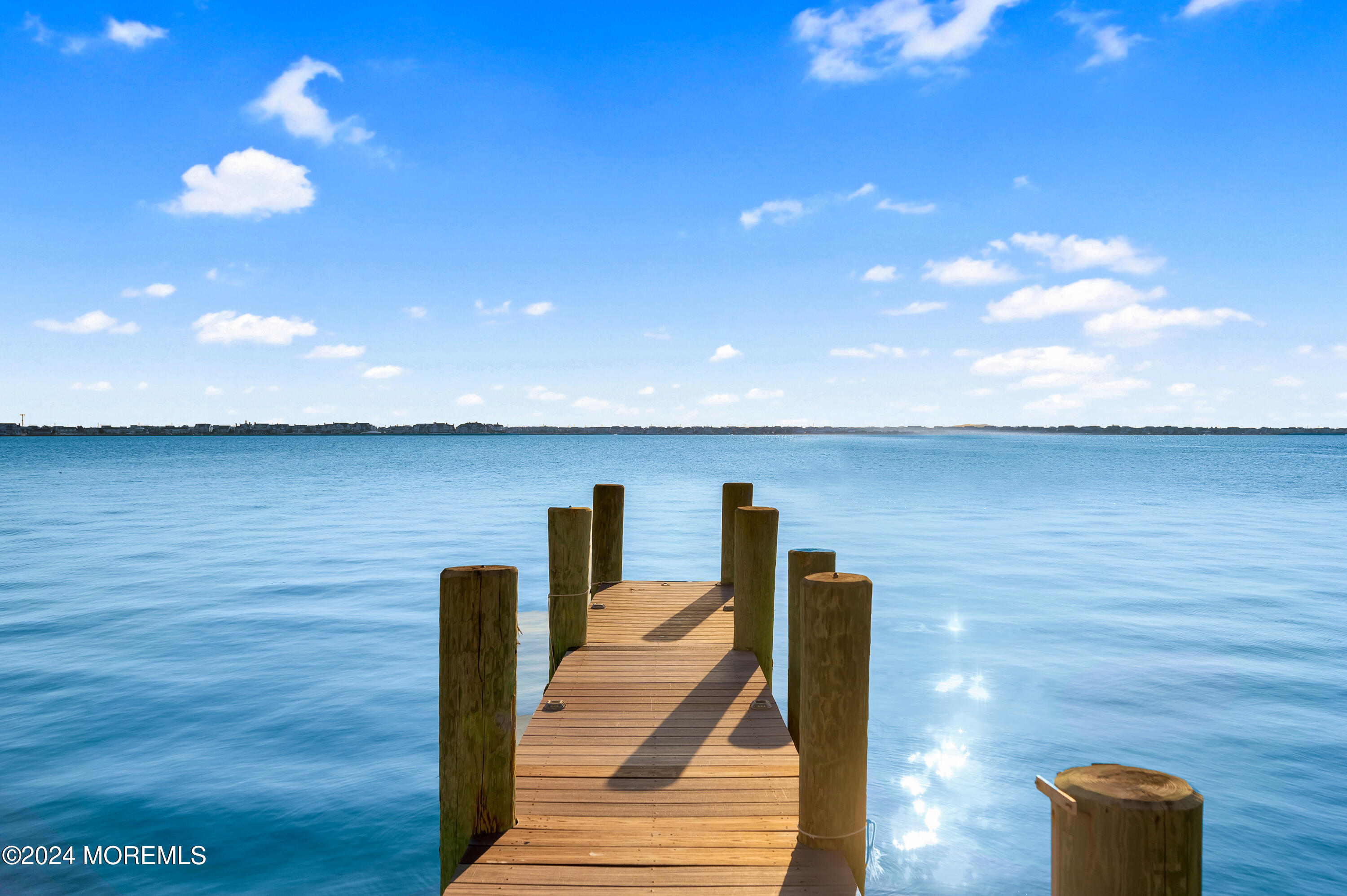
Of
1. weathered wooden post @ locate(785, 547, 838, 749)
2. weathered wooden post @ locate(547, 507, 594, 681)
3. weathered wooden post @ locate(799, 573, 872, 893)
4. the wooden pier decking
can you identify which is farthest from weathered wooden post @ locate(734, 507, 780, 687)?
weathered wooden post @ locate(799, 573, 872, 893)

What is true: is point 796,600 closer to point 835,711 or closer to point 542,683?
point 835,711

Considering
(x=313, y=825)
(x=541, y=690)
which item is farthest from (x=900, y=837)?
(x=313, y=825)

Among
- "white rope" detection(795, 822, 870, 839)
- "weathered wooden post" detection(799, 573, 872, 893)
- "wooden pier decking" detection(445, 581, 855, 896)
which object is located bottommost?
"wooden pier decking" detection(445, 581, 855, 896)

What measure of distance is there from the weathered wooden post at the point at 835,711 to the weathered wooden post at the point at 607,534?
703 centimetres

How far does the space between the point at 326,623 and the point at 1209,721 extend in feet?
51.9

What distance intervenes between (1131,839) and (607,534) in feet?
30.5

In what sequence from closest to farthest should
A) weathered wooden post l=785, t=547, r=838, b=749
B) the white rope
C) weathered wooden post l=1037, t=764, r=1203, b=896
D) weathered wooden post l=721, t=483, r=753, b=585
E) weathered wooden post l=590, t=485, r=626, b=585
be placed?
1. weathered wooden post l=1037, t=764, r=1203, b=896
2. the white rope
3. weathered wooden post l=785, t=547, r=838, b=749
4. weathered wooden post l=590, t=485, r=626, b=585
5. weathered wooden post l=721, t=483, r=753, b=585

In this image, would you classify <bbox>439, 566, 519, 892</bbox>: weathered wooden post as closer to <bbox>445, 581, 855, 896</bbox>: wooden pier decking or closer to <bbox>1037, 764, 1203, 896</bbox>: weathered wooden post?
<bbox>445, 581, 855, 896</bbox>: wooden pier decking

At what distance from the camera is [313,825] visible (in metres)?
7.69

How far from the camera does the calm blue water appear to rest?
754cm

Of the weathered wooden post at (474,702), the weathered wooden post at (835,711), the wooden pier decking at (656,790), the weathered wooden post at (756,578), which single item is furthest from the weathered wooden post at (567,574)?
the weathered wooden post at (835,711)

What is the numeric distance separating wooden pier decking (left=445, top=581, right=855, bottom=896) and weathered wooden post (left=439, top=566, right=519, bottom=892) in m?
0.19

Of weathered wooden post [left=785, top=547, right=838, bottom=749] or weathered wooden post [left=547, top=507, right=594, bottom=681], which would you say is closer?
weathered wooden post [left=785, top=547, right=838, bottom=749]

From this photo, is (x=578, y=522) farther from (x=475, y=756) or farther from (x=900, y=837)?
(x=900, y=837)
